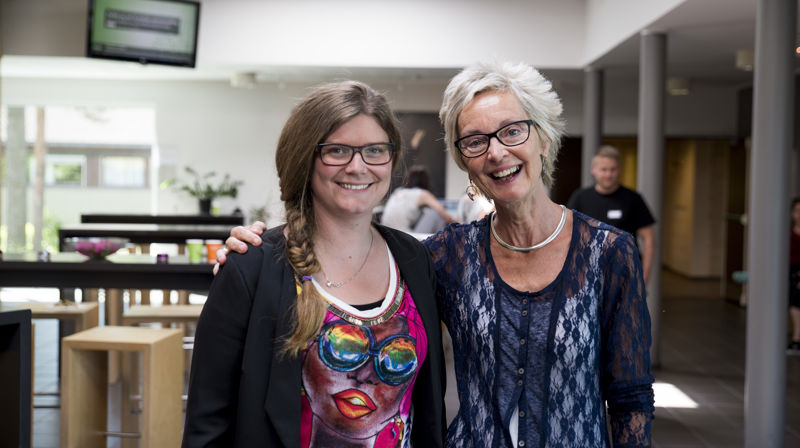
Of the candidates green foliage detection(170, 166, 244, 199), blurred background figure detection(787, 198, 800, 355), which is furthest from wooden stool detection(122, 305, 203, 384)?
green foliage detection(170, 166, 244, 199)

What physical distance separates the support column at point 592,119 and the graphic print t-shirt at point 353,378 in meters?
7.95

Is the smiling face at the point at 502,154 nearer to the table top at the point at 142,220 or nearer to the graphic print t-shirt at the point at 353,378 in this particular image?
the graphic print t-shirt at the point at 353,378

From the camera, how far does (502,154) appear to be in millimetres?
1831

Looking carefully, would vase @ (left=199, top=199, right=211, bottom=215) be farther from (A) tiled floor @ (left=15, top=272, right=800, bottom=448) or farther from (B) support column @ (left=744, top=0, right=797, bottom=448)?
(B) support column @ (left=744, top=0, right=797, bottom=448)

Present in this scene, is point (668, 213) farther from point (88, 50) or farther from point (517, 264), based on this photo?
point (517, 264)

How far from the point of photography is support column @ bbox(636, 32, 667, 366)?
717 centimetres

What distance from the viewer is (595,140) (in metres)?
9.53

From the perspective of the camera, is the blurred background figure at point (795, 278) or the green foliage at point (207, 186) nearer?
the blurred background figure at point (795, 278)

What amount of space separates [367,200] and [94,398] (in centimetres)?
280

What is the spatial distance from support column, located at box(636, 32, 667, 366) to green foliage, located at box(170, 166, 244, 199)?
748cm

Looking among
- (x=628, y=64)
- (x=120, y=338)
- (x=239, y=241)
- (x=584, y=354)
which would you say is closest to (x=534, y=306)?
(x=584, y=354)

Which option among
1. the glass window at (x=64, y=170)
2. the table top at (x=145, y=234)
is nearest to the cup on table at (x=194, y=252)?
the table top at (x=145, y=234)

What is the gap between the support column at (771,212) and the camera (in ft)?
15.2

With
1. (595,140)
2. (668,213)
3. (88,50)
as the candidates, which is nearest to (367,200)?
(88,50)
